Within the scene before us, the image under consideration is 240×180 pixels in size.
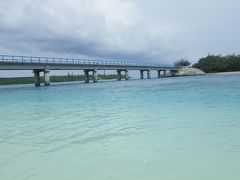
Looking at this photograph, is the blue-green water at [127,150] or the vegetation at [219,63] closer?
the blue-green water at [127,150]

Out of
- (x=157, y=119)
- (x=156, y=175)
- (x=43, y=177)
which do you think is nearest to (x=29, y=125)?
(x=157, y=119)

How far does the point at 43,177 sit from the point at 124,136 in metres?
4.58

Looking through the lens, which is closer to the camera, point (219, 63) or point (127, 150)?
point (127, 150)

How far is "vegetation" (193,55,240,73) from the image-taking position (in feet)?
521

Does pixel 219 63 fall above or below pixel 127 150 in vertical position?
above

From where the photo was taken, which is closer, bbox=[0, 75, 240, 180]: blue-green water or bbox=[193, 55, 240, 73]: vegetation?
bbox=[0, 75, 240, 180]: blue-green water

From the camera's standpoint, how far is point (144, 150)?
973cm

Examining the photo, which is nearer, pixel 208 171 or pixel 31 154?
pixel 208 171

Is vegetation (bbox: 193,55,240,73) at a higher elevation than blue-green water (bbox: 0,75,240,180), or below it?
higher

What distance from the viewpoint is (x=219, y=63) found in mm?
161500

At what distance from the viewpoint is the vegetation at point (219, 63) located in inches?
6255

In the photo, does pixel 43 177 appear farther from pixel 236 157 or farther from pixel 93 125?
pixel 93 125

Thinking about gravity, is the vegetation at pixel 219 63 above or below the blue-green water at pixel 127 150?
above

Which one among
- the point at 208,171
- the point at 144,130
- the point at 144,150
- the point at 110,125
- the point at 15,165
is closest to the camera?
the point at 208,171
